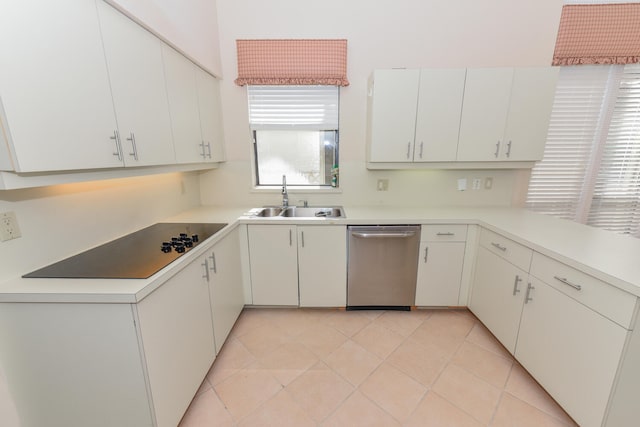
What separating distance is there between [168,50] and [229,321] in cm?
193

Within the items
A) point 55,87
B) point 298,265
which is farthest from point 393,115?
point 55,87

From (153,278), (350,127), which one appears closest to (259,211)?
(350,127)

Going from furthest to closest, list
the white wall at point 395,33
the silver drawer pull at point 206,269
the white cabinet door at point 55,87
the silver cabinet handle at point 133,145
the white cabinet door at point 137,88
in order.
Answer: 1. the white wall at point 395,33
2. the silver drawer pull at point 206,269
3. the silver cabinet handle at point 133,145
4. the white cabinet door at point 137,88
5. the white cabinet door at point 55,87

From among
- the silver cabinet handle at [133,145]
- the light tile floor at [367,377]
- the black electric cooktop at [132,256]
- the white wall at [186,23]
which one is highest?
the white wall at [186,23]

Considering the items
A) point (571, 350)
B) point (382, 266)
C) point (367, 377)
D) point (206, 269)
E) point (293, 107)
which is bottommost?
point (367, 377)

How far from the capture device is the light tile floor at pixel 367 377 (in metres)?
1.43

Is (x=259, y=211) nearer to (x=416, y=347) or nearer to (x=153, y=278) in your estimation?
(x=153, y=278)

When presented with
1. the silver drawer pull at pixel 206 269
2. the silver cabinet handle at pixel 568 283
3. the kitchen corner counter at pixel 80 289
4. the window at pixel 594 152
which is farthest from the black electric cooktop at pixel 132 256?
the window at pixel 594 152

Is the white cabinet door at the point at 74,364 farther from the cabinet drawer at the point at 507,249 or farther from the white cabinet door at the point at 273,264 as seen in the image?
the cabinet drawer at the point at 507,249

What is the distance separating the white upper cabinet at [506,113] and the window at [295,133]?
1187 mm

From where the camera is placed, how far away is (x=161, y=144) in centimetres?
159

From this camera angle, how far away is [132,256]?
135 cm

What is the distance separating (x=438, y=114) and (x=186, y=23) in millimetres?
2074

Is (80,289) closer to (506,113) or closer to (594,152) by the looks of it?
(506,113)
